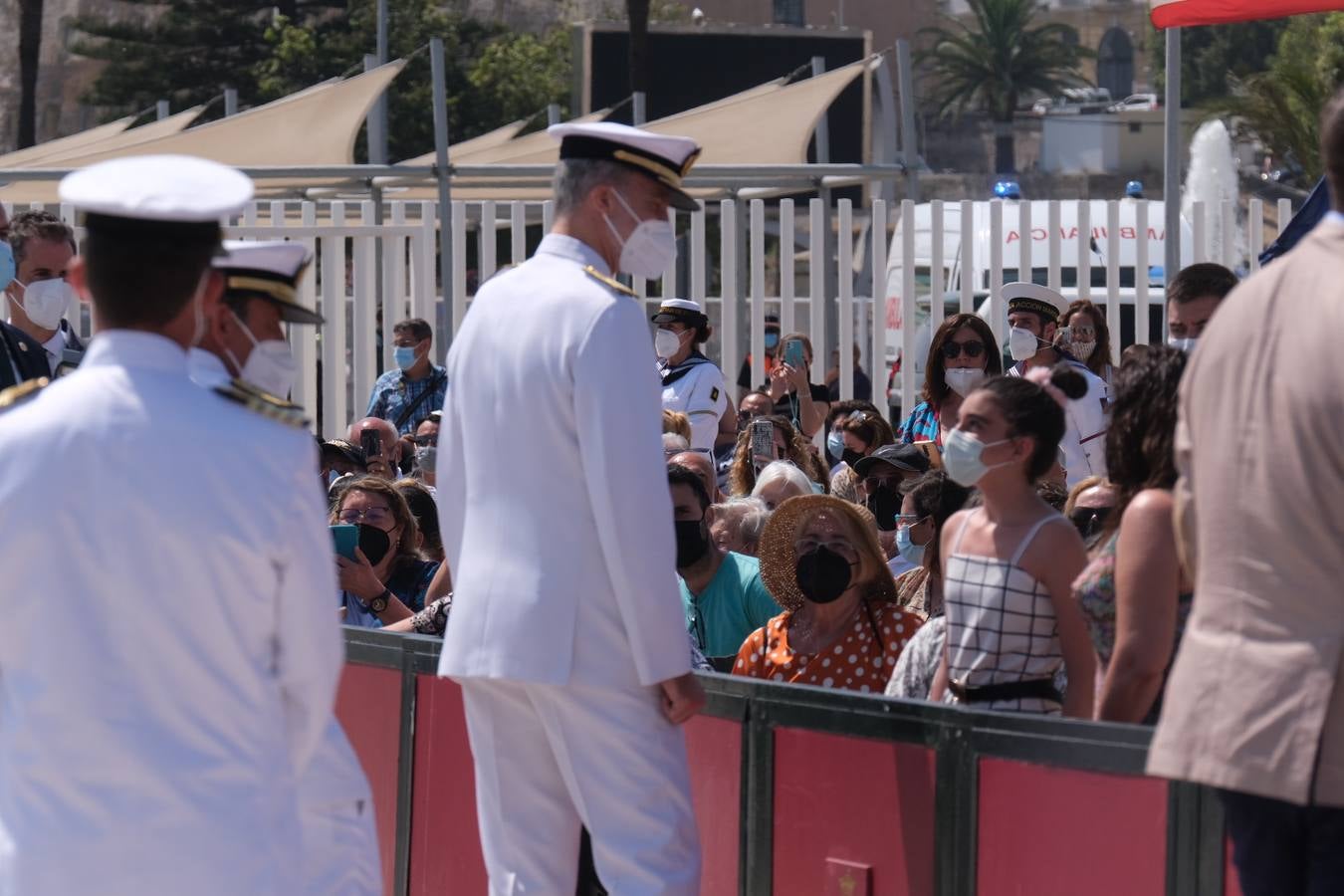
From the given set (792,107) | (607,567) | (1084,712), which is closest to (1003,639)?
(1084,712)

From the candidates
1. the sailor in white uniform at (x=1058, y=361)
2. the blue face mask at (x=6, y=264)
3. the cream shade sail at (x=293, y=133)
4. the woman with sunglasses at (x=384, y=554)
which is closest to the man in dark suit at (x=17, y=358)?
the blue face mask at (x=6, y=264)

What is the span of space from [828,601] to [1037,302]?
3135 millimetres

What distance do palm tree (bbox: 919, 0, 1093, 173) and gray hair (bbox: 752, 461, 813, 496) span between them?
7202 centimetres

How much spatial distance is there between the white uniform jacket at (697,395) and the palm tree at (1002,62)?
70.8m

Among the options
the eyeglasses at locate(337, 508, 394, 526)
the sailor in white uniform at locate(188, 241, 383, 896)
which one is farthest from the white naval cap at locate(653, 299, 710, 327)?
the sailor in white uniform at locate(188, 241, 383, 896)

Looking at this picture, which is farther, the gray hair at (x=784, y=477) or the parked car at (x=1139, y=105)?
the parked car at (x=1139, y=105)

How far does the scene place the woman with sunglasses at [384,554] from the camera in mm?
6664

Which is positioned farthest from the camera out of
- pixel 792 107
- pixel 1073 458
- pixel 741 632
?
pixel 792 107

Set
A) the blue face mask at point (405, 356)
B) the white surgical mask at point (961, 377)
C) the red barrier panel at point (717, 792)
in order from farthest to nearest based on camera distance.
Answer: the blue face mask at point (405, 356) → the white surgical mask at point (961, 377) → the red barrier panel at point (717, 792)

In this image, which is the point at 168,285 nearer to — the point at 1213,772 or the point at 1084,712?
the point at 1213,772

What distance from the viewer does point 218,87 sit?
165ft

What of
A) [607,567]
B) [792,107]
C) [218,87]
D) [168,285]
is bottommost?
[607,567]

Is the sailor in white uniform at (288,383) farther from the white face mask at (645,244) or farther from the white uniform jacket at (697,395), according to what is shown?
the white uniform jacket at (697,395)

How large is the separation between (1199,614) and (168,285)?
1557 mm
